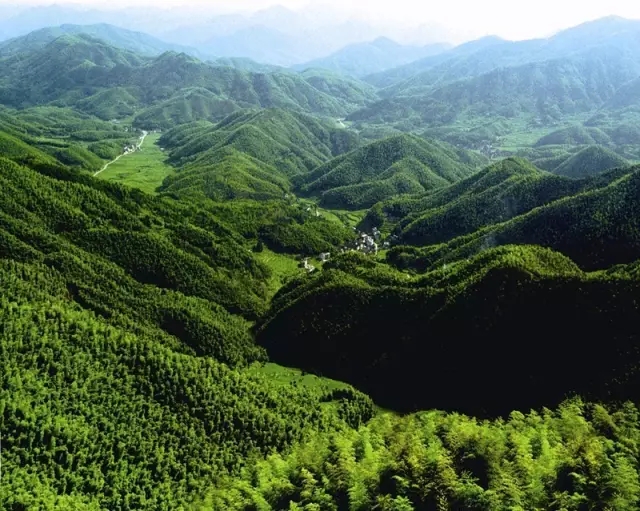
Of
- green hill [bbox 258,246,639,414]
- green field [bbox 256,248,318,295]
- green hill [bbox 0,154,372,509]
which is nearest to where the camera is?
green hill [bbox 0,154,372,509]

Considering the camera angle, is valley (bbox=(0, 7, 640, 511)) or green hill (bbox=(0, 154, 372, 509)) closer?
valley (bbox=(0, 7, 640, 511))

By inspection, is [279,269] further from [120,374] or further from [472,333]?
[120,374]

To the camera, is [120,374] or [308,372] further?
[308,372]

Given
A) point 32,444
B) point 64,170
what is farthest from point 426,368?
point 64,170

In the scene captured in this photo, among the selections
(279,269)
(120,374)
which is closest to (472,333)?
(120,374)

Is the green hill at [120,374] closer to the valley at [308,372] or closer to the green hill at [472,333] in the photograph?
the valley at [308,372]

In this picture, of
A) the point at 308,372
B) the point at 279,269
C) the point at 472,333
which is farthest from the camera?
the point at 279,269

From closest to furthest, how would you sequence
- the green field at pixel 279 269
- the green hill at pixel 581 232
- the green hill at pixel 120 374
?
the green hill at pixel 120 374 → the green hill at pixel 581 232 → the green field at pixel 279 269

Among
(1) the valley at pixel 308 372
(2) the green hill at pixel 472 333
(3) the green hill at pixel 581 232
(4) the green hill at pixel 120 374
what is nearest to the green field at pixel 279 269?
(1) the valley at pixel 308 372

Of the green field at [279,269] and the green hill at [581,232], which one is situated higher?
the green hill at [581,232]

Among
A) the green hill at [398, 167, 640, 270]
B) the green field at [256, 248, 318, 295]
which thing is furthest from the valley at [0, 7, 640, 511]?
the green field at [256, 248, 318, 295]

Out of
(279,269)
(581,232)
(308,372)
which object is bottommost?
(279,269)

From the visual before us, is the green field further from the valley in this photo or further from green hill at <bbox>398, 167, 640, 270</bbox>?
green hill at <bbox>398, 167, 640, 270</bbox>
